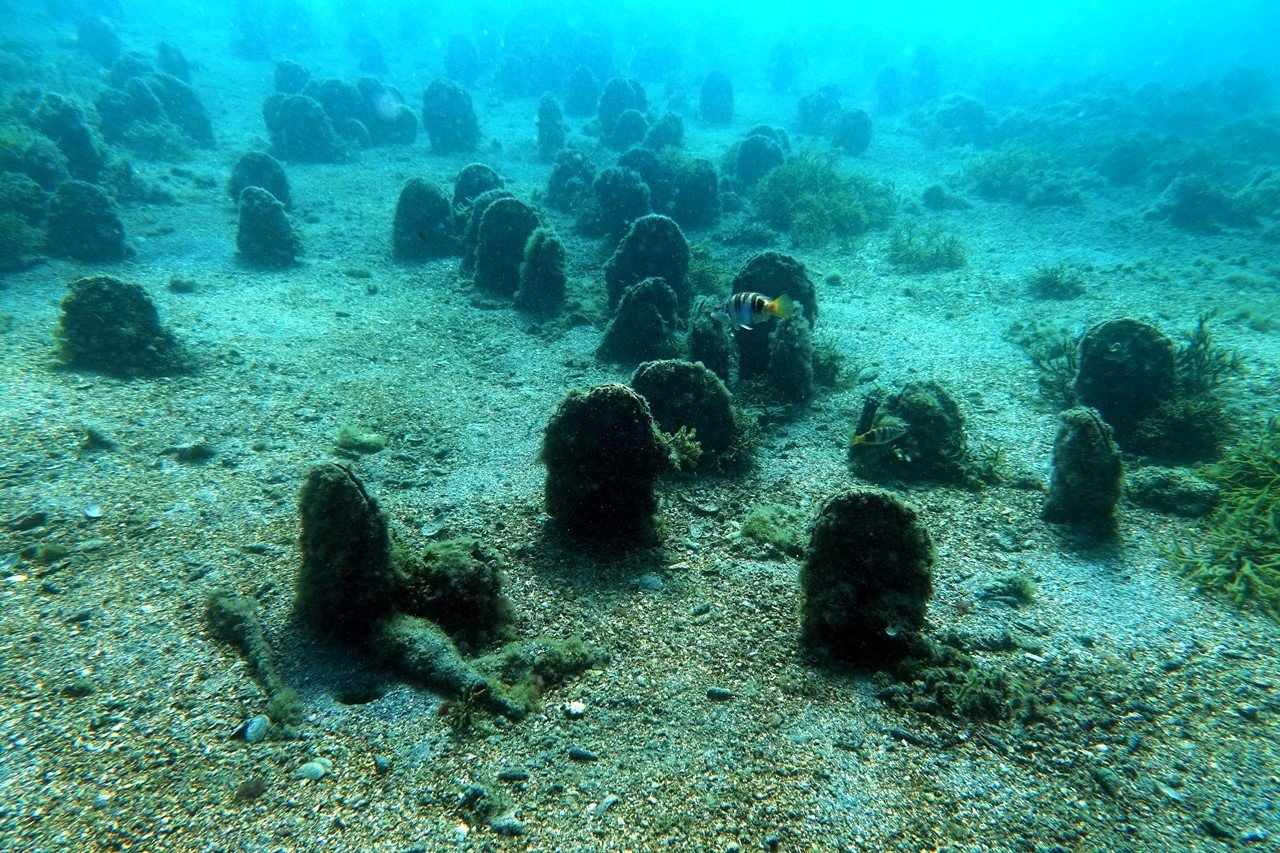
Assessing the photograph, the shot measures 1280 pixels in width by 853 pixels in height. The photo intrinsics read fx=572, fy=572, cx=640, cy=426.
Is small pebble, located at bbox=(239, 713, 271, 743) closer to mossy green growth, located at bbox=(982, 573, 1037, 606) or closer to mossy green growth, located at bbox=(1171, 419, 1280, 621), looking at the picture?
mossy green growth, located at bbox=(982, 573, 1037, 606)

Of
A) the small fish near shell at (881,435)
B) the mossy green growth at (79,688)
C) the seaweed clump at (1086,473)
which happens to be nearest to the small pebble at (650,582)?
the small fish near shell at (881,435)

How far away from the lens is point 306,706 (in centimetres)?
396

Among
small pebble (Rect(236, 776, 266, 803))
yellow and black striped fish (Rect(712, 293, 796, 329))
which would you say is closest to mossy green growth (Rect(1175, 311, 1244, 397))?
yellow and black striped fish (Rect(712, 293, 796, 329))

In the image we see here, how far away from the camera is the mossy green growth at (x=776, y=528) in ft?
19.8

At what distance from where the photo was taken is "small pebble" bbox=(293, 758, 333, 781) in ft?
11.3

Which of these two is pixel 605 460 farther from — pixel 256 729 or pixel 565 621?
pixel 256 729

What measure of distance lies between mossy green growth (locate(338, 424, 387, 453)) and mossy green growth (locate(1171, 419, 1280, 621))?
9.24 metres

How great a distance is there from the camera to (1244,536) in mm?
5590

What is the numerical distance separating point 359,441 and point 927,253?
1434cm

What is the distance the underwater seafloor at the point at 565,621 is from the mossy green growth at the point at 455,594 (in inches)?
14.5

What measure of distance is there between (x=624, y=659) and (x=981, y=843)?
2.49 m

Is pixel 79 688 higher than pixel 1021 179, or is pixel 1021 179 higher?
pixel 1021 179

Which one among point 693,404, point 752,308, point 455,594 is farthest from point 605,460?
point 752,308

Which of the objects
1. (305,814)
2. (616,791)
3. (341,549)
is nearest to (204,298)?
(341,549)
